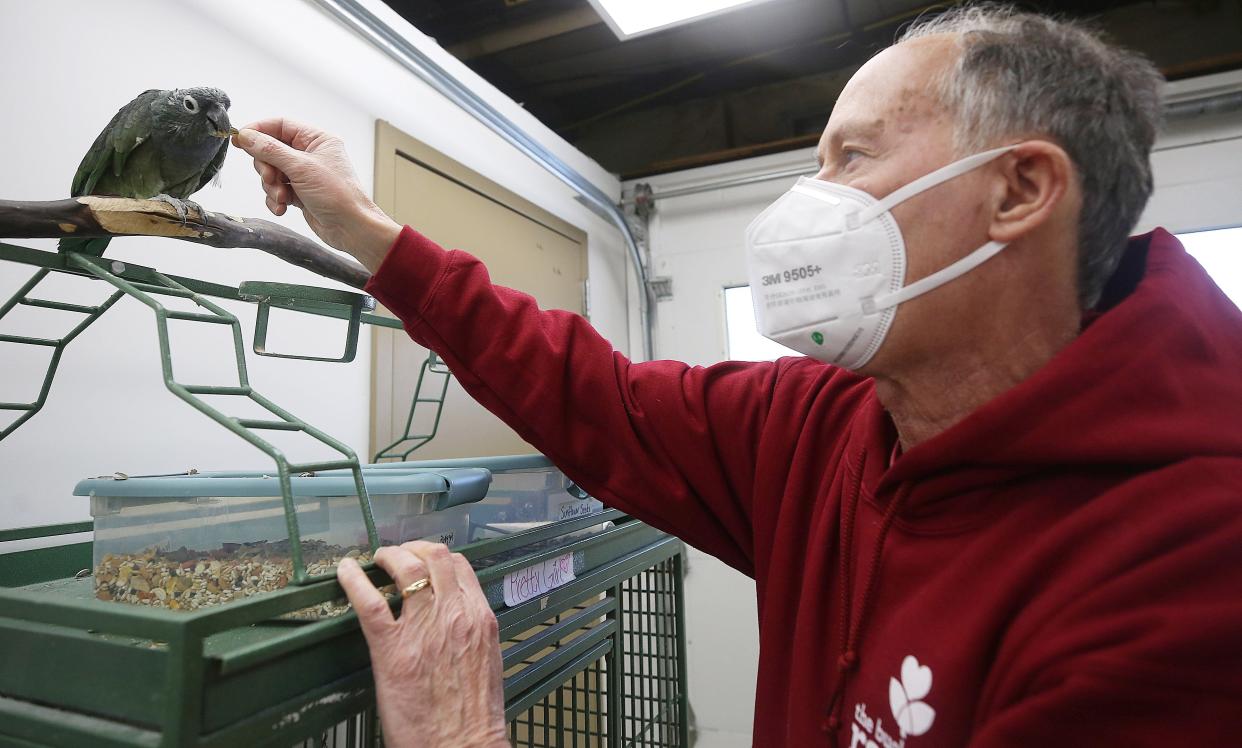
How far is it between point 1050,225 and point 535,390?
1.92 feet

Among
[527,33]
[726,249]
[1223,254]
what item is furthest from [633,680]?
[1223,254]

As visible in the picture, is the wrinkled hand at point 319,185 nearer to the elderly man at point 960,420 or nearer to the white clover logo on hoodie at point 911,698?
the elderly man at point 960,420

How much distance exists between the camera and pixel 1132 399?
523mm

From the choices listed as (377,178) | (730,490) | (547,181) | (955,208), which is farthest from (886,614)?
(547,181)

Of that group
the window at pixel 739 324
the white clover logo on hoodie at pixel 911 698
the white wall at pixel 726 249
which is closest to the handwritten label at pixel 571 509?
the white clover logo on hoodie at pixel 911 698

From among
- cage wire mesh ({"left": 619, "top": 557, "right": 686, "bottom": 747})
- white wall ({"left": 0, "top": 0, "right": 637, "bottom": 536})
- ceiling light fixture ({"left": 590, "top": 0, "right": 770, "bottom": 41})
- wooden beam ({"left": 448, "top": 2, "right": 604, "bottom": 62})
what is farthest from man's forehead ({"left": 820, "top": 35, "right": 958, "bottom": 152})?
wooden beam ({"left": 448, "top": 2, "right": 604, "bottom": 62})

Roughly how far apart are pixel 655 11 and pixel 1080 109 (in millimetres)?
1444

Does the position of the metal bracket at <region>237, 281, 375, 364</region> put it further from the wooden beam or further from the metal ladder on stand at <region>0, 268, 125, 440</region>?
the wooden beam

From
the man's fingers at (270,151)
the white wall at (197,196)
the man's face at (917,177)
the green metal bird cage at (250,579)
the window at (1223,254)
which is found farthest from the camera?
the window at (1223,254)

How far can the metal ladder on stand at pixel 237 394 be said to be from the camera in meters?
0.50

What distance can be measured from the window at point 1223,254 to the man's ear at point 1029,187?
2130 mm

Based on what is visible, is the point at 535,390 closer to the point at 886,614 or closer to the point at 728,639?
the point at 886,614

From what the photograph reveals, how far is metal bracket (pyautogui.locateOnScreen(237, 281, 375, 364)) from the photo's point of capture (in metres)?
0.67

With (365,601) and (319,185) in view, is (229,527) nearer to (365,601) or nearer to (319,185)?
(365,601)
